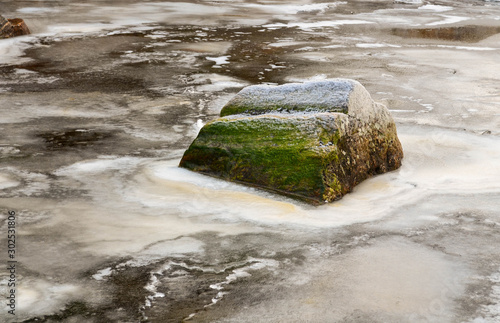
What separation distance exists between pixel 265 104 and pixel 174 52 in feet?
16.8

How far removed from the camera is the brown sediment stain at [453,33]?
12487 millimetres

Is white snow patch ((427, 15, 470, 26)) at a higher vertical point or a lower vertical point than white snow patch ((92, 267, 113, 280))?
higher

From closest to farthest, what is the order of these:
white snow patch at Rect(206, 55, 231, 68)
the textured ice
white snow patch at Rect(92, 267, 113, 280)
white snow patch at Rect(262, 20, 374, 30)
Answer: white snow patch at Rect(92, 267, 113, 280) → the textured ice → white snow patch at Rect(206, 55, 231, 68) → white snow patch at Rect(262, 20, 374, 30)

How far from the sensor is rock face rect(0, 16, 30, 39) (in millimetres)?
11203

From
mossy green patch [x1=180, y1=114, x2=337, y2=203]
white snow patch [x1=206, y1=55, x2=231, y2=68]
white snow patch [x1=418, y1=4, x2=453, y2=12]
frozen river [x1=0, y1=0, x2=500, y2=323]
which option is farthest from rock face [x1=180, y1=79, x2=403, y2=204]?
white snow patch [x1=418, y1=4, x2=453, y2=12]

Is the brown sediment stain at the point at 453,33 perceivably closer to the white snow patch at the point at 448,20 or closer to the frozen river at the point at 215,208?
the white snow patch at the point at 448,20

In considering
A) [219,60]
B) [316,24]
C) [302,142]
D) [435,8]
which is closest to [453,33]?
[316,24]

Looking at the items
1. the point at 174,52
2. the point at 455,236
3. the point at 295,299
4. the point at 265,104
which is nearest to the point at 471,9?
the point at 174,52

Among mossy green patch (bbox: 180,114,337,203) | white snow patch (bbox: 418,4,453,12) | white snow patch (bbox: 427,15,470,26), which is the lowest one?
mossy green patch (bbox: 180,114,337,203)

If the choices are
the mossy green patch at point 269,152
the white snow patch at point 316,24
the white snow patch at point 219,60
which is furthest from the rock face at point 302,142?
the white snow patch at point 316,24

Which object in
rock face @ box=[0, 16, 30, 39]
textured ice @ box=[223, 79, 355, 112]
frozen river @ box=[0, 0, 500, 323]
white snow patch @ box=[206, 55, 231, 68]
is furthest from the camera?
rock face @ box=[0, 16, 30, 39]

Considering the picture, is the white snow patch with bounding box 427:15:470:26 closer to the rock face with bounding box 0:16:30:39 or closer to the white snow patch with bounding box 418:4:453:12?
the white snow patch with bounding box 418:4:453:12

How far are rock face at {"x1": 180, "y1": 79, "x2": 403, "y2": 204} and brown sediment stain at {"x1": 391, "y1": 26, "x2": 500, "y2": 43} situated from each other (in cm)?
762

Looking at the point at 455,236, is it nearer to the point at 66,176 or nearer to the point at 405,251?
the point at 405,251
